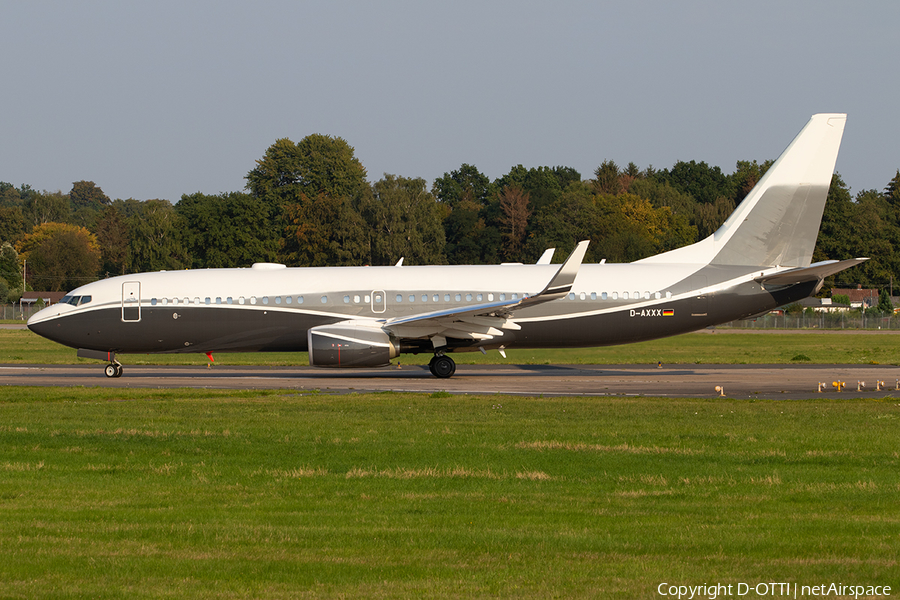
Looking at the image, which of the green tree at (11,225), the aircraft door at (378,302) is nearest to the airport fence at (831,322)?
the aircraft door at (378,302)

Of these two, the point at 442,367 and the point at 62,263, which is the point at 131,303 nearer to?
the point at 442,367

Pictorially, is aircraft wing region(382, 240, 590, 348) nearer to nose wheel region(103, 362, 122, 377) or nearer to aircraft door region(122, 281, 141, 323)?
aircraft door region(122, 281, 141, 323)

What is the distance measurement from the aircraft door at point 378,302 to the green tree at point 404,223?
73.3m

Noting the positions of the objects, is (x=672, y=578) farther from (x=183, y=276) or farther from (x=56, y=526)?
(x=183, y=276)

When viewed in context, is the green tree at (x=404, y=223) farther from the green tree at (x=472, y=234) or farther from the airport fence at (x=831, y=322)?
the airport fence at (x=831, y=322)

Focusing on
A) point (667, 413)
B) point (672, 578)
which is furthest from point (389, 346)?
point (672, 578)

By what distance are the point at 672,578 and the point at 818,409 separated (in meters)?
14.7

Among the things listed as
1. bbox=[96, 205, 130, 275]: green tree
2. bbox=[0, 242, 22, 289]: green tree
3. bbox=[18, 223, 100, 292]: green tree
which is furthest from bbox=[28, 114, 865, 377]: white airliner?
bbox=[96, 205, 130, 275]: green tree

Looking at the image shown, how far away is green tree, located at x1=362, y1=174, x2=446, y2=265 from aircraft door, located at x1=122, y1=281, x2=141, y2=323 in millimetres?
73001

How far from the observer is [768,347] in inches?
2030

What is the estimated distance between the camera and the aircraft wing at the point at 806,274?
29922 mm

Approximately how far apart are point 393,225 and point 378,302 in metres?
76.6

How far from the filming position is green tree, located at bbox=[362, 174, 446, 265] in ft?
348

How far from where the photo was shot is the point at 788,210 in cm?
3216
